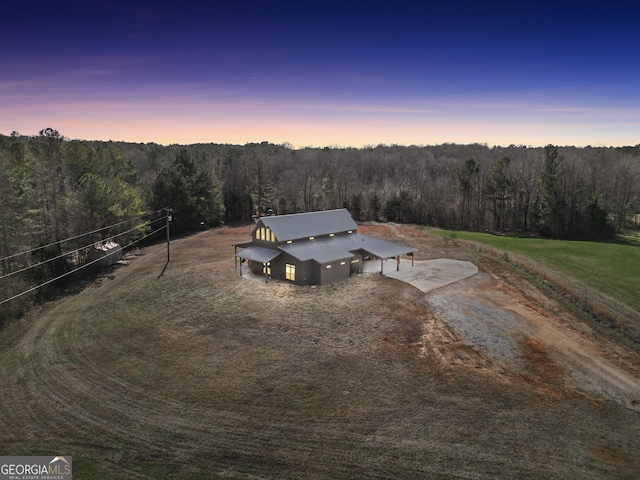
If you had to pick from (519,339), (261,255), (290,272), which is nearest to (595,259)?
(519,339)

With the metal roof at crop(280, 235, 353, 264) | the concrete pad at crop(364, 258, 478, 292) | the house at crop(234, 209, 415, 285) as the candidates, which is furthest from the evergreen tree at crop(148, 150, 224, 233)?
the concrete pad at crop(364, 258, 478, 292)

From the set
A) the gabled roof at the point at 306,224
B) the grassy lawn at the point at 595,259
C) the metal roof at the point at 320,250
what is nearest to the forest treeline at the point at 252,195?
the grassy lawn at the point at 595,259

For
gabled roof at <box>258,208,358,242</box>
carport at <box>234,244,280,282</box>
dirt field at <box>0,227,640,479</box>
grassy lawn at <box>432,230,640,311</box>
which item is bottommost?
dirt field at <box>0,227,640,479</box>

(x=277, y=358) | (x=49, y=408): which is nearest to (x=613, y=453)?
(x=277, y=358)

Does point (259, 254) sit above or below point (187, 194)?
below

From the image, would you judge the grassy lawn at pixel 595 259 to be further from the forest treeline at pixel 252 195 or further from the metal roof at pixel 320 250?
the metal roof at pixel 320 250

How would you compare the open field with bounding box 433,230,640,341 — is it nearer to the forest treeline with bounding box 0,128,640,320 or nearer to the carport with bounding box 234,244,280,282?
the forest treeline with bounding box 0,128,640,320

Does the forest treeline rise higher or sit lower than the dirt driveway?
higher

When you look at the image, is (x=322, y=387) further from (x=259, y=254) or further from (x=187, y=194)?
(x=187, y=194)
